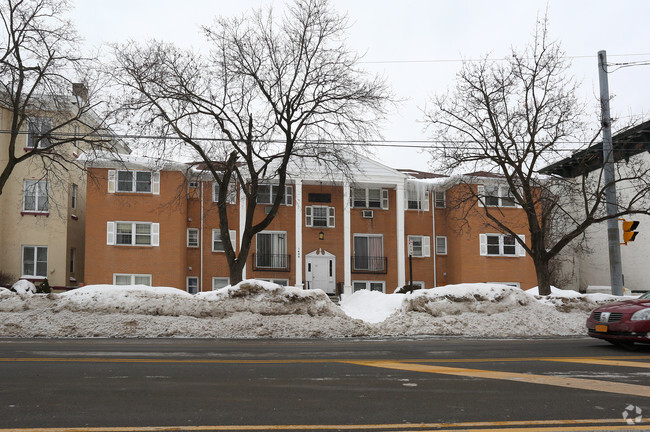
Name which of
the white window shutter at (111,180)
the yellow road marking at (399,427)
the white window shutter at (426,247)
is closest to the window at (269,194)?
the white window shutter at (111,180)

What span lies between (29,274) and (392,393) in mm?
27625

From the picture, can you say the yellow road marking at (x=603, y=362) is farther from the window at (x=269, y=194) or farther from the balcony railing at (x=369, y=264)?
the window at (x=269, y=194)

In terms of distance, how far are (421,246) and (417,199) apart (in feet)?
9.16

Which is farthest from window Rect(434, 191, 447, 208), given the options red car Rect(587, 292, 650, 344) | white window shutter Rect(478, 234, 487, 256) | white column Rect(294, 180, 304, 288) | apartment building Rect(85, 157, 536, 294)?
red car Rect(587, 292, 650, 344)

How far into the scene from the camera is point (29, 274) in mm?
29078

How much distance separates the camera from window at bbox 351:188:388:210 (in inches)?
1328

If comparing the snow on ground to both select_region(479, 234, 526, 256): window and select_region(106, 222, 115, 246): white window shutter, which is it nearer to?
select_region(106, 222, 115, 246): white window shutter

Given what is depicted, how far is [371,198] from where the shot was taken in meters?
34.0

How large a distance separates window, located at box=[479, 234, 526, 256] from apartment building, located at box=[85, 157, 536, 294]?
2.3 inches

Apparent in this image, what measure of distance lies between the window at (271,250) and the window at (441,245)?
906 cm

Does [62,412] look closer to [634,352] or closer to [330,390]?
[330,390]

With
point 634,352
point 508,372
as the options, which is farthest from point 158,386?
point 634,352

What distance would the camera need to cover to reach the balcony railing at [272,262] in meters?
31.8

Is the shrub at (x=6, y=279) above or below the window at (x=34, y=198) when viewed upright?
below
